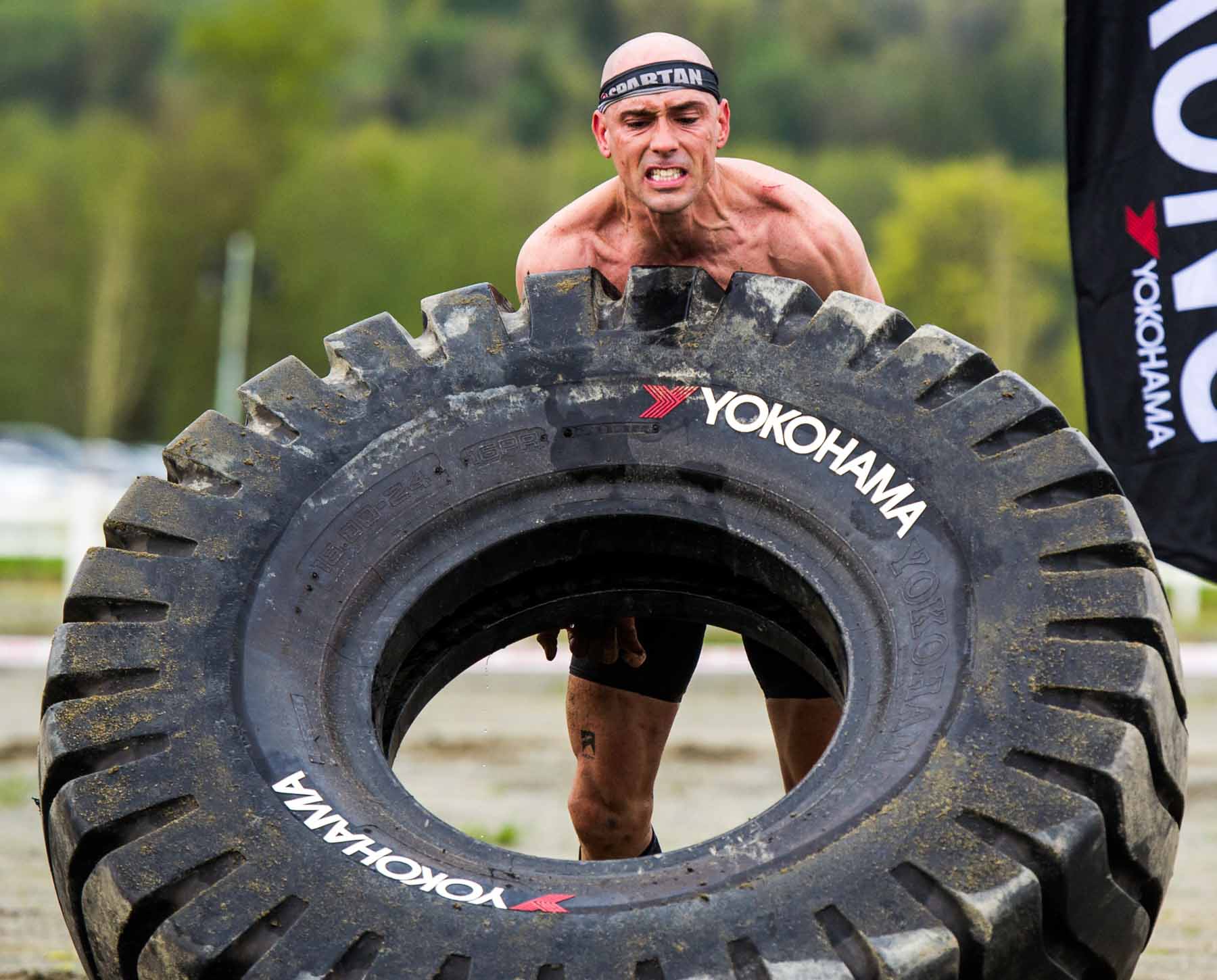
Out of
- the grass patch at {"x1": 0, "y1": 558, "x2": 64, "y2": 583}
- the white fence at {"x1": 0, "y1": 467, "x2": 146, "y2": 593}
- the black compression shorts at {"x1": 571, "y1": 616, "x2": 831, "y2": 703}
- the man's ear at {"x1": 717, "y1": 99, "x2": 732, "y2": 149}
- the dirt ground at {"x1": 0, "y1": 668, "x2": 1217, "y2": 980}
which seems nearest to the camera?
the man's ear at {"x1": 717, "y1": 99, "x2": 732, "y2": 149}

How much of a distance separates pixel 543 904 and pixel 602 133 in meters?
2.13

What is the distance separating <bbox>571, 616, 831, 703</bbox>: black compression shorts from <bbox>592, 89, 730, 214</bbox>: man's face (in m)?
1.09

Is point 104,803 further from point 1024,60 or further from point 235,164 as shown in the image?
point 1024,60

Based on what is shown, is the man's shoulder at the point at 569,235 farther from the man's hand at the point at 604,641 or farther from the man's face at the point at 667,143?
the man's hand at the point at 604,641

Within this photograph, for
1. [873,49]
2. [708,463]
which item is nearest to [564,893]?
[708,463]

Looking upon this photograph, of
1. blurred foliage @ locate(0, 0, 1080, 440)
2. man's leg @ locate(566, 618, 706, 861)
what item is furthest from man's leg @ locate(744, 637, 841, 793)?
blurred foliage @ locate(0, 0, 1080, 440)

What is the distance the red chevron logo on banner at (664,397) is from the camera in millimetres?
3453

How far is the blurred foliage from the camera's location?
103 feet

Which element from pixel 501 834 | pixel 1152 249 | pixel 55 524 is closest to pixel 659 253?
pixel 1152 249

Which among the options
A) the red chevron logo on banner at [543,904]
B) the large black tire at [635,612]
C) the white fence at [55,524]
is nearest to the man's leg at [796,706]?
the large black tire at [635,612]

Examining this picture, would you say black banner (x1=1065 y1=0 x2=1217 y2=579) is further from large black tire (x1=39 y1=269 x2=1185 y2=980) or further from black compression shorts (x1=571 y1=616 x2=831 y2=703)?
large black tire (x1=39 y1=269 x2=1185 y2=980)

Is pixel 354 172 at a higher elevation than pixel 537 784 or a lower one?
higher

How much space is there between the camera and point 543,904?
2.68m

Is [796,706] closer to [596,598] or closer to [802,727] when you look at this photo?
[802,727]
